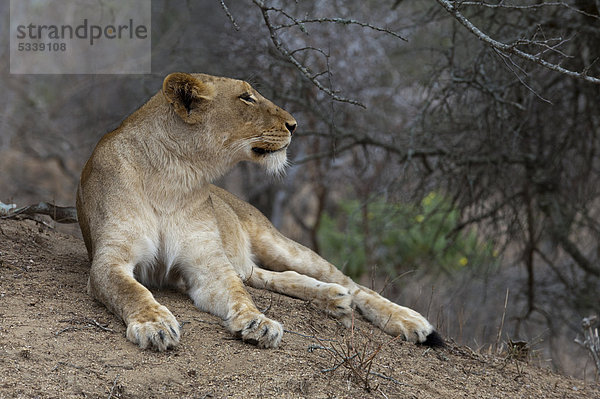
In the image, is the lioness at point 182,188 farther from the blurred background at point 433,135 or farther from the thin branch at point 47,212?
the blurred background at point 433,135

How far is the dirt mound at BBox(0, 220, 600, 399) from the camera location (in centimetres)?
260

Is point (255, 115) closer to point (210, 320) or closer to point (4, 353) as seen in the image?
point (210, 320)

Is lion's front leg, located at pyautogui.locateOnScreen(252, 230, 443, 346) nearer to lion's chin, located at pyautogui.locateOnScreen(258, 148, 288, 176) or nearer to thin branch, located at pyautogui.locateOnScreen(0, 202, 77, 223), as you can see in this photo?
lion's chin, located at pyautogui.locateOnScreen(258, 148, 288, 176)

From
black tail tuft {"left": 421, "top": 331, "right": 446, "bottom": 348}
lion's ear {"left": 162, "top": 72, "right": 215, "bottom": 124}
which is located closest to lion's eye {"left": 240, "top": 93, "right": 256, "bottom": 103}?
lion's ear {"left": 162, "top": 72, "right": 215, "bottom": 124}

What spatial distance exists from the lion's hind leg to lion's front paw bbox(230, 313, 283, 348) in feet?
2.51

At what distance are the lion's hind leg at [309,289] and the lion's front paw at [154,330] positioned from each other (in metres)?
1.07

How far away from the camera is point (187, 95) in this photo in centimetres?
369

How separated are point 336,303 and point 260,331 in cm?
93

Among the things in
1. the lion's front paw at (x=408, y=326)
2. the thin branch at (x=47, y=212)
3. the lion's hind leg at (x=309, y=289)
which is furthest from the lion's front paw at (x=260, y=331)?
the thin branch at (x=47, y=212)

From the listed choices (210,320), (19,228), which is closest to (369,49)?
(19,228)

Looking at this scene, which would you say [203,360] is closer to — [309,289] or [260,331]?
[260,331]

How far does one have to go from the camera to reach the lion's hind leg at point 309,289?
3936 mm

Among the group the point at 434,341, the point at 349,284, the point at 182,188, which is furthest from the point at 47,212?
the point at 434,341

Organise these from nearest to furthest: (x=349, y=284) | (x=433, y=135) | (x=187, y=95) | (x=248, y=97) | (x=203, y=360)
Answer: (x=203, y=360), (x=187, y=95), (x=248, y=97), (x=349, y=284), (x=433, y=135)
